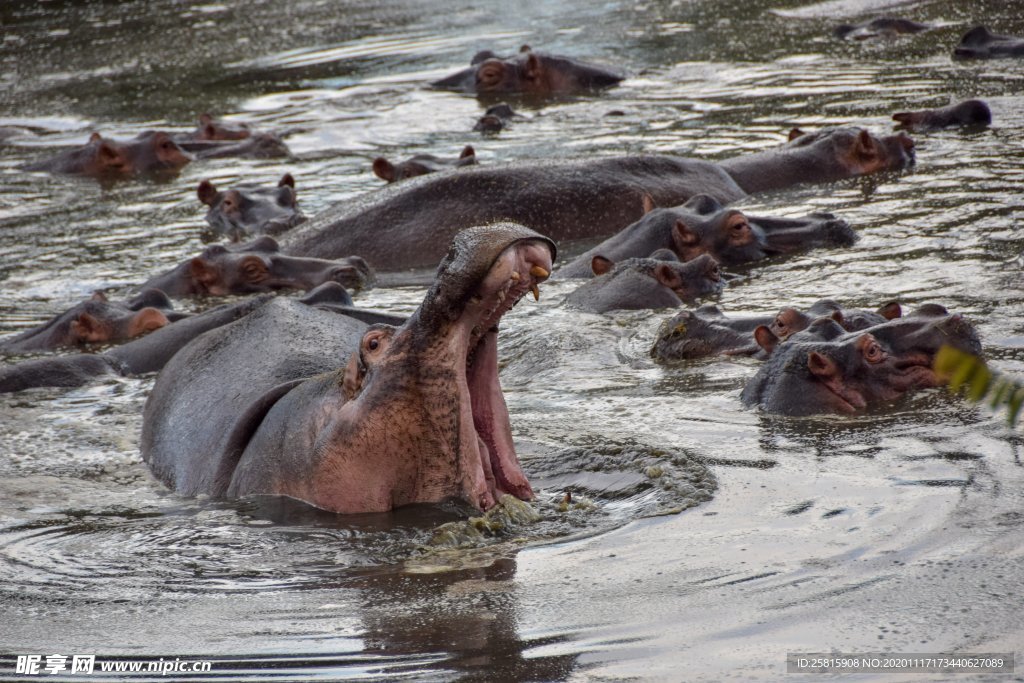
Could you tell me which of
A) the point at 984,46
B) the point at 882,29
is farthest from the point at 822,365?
the point at 882,29

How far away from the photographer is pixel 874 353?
518cm

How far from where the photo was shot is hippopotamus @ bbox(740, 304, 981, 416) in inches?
202

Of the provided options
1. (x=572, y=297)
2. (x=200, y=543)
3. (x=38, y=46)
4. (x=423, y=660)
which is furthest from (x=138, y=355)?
(x=38, y=46)

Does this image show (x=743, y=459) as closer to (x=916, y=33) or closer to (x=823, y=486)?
(x=823, y=486)

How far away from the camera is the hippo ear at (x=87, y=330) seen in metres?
7.41

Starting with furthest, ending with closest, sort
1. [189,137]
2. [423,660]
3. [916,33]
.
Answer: [916,33] → [189,137] → [423,660]

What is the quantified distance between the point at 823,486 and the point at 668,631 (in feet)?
3.77

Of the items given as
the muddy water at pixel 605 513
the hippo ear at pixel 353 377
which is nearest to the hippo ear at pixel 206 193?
the muddy water at pixel 605 513

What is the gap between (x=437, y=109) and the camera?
14008 millimetres

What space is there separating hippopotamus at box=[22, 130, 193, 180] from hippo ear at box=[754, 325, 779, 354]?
7510mm

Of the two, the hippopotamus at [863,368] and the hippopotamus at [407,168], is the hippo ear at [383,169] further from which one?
the hippopotamus at [863,368]

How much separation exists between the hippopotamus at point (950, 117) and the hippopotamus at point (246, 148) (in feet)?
16.0

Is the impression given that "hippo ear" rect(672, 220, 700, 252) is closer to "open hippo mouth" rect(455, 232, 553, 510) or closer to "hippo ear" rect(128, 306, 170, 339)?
"hippo ear" rect(128, 306, 170, 339)

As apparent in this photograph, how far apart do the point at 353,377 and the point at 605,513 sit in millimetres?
777
